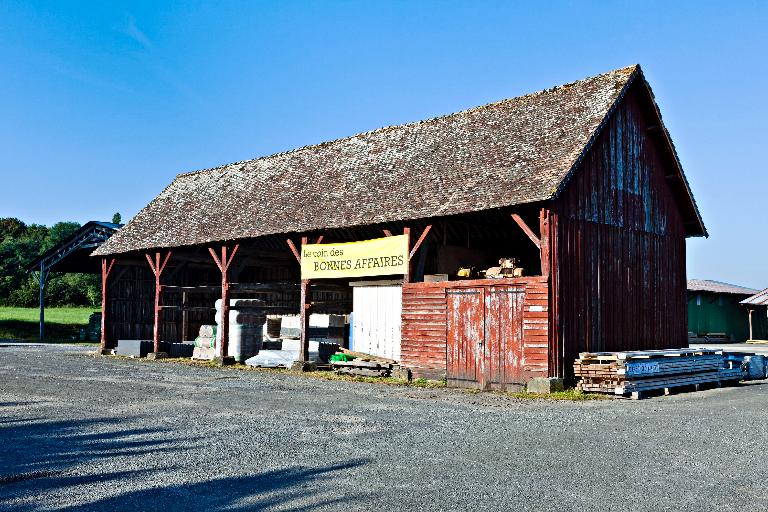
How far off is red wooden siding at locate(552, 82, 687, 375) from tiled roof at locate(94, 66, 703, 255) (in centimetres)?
83

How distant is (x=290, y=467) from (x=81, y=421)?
491 centimetres

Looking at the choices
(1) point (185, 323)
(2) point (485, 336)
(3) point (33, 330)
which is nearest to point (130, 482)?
(2) point (485, 336)

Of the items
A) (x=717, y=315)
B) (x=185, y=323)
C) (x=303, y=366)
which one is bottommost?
(x=303, y=366)

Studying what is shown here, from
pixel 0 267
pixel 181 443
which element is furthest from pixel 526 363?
pixel 0 267

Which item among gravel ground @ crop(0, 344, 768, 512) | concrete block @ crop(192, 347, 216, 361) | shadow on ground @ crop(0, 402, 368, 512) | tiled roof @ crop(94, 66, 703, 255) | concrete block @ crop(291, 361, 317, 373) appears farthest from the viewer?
concrete block @ crop(192, 347, 216, 361)

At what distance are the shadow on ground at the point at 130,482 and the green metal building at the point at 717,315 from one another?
41868mm

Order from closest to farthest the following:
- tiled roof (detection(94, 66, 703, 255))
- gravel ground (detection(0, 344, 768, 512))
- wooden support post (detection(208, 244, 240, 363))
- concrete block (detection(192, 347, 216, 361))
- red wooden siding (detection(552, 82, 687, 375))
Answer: gravel ground (detection(0, 344, 768, 512)) → red wooden siding (detection(552, 82, 687, 375)) → tiled roof (detection(94, 66, 703, 255)) → wooden support post (detection(208, 244, 240, 363)) → concrete block (detection(192, 347, 216, 361))

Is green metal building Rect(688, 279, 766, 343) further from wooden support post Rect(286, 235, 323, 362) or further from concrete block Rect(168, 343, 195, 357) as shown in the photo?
concrete block Rect(168, 343, 195, 357)

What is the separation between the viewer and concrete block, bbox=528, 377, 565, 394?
15359 millimetres

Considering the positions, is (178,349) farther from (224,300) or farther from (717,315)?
(717,315)

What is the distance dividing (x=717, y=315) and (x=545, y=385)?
3745cm

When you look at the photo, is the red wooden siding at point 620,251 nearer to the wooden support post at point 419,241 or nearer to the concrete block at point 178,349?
the wooden support post at point 419,241

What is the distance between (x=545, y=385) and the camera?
1540 cm

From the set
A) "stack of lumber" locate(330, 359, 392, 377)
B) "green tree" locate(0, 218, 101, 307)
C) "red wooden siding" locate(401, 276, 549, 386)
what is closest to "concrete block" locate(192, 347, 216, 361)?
"stack of lumber" locate(330, 359, 392, 377)
